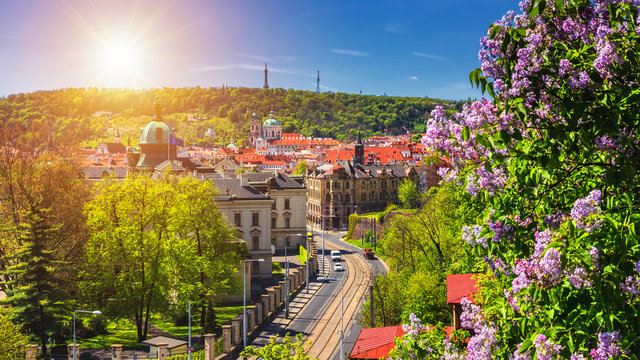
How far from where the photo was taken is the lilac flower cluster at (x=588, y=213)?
695 centimetres

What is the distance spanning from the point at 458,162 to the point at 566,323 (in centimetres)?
302

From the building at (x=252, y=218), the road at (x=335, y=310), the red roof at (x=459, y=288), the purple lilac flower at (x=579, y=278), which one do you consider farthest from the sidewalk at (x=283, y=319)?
the purple lilac flower at (x=579, y=278)

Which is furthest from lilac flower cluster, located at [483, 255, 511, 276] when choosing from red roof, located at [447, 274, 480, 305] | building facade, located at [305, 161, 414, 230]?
building facade, located at [305, 161, 414, 230]

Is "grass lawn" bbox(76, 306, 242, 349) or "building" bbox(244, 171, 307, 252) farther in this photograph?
"building" bbox(244, 171, 307, 252)

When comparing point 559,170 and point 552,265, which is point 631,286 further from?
point 559,170

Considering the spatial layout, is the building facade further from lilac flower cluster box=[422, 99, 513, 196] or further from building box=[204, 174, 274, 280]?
lilac flower cluster box=[422, 99, 513, 196]

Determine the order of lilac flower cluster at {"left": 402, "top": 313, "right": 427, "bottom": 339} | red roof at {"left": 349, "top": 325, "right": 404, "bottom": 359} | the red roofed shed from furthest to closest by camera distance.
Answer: red roof at {"left": 349, "top": 325, "right": 404, "bottom": 359}, the red roofed shed, lilac flower cluster at {"left": 402, "top": 313, "right": 427, "bottom": 339}

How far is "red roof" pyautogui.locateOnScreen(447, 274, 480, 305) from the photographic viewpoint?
25.4m

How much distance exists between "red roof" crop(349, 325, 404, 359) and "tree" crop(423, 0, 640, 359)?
59.4ft

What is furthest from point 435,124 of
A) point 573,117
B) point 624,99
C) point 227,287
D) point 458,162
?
point 227,287

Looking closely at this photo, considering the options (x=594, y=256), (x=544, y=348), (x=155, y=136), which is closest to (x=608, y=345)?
(x=544, y=348)

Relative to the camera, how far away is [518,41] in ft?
26.5

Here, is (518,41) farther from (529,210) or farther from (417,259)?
(417,259)

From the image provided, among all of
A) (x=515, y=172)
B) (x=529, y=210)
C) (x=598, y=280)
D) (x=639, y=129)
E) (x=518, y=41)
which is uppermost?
(x=518, y=41)
